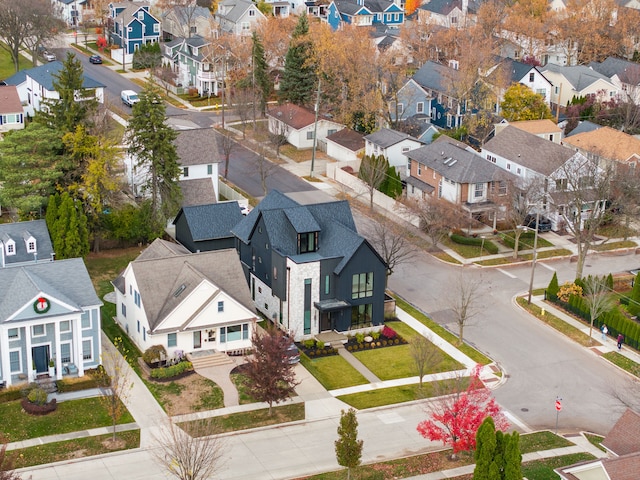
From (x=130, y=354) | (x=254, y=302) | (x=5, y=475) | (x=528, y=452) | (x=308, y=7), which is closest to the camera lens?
(x=5, y=475)

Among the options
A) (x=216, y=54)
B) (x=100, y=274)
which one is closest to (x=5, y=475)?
(x=100, y=274)

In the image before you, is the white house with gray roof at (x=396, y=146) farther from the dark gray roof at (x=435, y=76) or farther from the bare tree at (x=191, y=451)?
the bare tree at (x=191, y=451)

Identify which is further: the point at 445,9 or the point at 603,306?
the point at 445,9

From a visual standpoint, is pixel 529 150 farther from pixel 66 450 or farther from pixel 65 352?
pixel 66 450

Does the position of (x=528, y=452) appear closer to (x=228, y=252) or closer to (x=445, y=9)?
(x=228, y=252)

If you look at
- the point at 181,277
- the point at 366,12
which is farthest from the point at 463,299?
the point at 366,12

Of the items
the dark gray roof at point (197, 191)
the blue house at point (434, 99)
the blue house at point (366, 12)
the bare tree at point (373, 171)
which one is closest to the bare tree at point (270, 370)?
the dark gray roof at point (197, 191)

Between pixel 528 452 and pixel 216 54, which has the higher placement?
pixel 216 54
